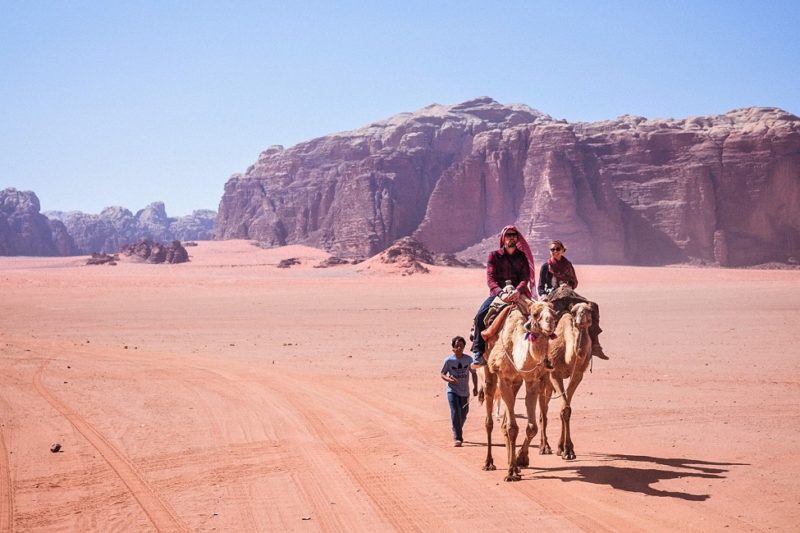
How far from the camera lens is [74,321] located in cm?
3319

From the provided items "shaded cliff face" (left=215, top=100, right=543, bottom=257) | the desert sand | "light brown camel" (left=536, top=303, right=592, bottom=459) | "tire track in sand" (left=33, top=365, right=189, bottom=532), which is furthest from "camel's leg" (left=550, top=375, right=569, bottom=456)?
"shaded cliff face" (left=215, top=100, right=543, bottom=257)

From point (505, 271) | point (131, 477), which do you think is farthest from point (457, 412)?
point (131, 477)

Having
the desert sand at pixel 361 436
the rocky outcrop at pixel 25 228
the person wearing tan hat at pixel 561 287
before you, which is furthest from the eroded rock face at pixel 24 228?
the person wearing tan hat at pixel 561 287

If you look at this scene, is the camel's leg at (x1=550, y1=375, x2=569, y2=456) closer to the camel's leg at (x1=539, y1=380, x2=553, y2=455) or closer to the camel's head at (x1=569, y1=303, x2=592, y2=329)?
the camel's leg at (x1=539, y1=380, x2=553, y2=455)

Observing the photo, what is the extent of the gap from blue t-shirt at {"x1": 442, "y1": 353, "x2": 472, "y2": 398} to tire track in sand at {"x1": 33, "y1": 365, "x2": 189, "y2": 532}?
185 inches

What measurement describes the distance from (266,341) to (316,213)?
110 metres

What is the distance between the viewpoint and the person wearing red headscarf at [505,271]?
10.3 m

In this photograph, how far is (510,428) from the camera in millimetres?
9242

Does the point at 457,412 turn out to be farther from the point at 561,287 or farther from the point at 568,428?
the point at 561,287

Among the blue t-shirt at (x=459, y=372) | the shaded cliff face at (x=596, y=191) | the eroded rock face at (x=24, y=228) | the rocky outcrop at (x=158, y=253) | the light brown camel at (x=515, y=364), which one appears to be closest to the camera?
the light brown camel at (x=515, y=364)

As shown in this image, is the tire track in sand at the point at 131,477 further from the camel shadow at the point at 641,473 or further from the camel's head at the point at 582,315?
the camel's head at the point at 582,315

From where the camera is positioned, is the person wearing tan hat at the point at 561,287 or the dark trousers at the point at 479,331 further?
the person wearing tan hat at the point at 561,287

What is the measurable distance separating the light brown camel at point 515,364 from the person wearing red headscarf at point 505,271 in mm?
208

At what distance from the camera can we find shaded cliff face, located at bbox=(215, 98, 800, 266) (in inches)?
3607
